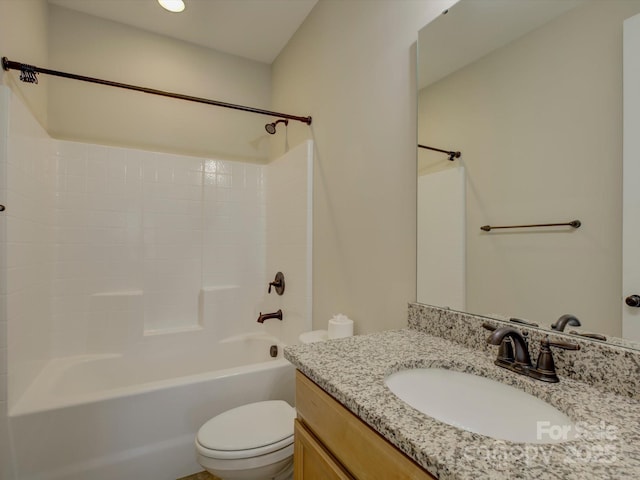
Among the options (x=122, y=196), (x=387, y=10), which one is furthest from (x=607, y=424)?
(x=122, y=196)

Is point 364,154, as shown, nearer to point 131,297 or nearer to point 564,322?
point 564,322

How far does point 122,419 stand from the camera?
1.46m

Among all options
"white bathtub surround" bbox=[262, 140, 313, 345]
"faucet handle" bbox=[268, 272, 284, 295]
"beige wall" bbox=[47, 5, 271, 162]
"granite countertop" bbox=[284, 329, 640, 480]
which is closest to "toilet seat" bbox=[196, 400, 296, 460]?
"granite countertop" bbox=[284, 329, 640, 480]

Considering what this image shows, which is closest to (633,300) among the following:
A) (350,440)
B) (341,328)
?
(350,440)

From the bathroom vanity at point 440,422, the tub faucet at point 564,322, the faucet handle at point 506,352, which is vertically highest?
the tub faucet at point 564,322

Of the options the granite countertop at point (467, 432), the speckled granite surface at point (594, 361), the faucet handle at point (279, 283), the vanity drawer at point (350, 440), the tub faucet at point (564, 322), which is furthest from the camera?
the faucet handle at point (279, 283)

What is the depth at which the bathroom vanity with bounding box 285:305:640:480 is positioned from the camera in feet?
1.53

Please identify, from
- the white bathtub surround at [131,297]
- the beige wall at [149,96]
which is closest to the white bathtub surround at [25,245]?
the white bathtub surround at [131,297]

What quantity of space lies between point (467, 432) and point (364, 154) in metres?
1.29

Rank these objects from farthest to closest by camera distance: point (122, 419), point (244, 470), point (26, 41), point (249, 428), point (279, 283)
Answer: point (279, 283)
point (26, 41)
point (122, 419)
point (249, 428)
point (244, 470)

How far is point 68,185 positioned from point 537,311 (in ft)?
8.93

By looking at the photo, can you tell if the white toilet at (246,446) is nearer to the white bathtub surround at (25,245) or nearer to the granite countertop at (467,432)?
the granite countertop at (467,432)

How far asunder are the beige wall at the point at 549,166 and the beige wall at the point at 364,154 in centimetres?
29

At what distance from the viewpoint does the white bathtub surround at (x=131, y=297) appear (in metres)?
1.41
